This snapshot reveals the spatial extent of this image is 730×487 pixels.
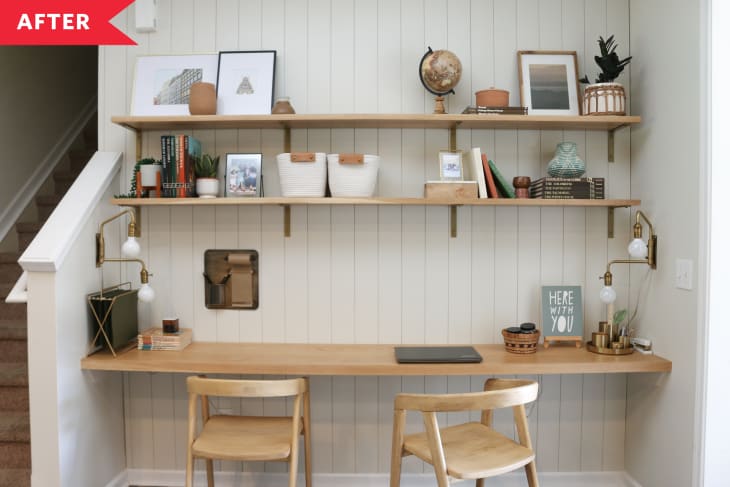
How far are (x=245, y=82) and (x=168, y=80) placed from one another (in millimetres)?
372

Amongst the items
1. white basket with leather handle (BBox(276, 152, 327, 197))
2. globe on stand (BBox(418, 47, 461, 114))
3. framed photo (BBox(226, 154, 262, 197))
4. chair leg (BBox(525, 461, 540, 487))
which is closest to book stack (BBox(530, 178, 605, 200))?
globe on stand (BBox(418, 47, 461, 114))

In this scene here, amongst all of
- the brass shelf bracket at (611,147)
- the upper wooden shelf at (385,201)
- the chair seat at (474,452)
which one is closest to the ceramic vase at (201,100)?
the upper wooden shelf at (385,201)

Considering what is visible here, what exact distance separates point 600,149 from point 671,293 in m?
0.75

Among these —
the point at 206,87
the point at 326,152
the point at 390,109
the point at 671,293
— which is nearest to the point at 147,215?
the point at 206,87

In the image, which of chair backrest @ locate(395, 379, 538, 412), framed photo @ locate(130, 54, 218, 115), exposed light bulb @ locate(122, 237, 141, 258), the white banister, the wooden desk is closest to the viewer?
chair backrest @ locate(395, 379, 538, 412)

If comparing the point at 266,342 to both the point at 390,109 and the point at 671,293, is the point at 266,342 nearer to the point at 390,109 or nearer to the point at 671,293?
the point at 390,109

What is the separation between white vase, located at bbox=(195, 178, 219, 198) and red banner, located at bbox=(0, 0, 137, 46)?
827 mm

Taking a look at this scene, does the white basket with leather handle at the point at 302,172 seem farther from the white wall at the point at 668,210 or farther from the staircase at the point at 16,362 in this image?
the staircase at the point at 16,362

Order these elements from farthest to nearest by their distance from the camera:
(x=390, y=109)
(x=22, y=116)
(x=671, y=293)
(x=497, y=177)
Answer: (x=22, y=116)
(x=390, y=109)
(x=497, y=177)
(x=671, y=293)

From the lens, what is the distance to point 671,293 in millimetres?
2131

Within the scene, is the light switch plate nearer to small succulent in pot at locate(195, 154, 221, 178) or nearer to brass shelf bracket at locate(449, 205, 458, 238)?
brass shelf bracket at locate(449, 205, 458, 238)

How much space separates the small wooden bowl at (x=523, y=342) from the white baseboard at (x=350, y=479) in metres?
0.69

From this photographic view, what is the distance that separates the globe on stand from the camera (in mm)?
2277

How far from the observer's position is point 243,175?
93.8 inches
